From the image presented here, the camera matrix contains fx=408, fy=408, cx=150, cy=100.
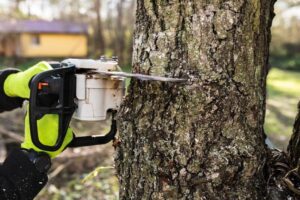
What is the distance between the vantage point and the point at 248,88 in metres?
1.15

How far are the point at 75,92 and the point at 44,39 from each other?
80.2 ft

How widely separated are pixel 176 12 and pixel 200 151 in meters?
0.39

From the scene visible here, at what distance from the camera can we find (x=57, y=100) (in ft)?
4.14

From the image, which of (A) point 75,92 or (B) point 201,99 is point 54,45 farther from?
(B) point 201,99

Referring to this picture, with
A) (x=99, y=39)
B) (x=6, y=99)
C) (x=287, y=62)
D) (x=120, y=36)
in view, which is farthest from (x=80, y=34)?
(x=6, y=99)

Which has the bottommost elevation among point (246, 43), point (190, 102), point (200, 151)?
point (200, 151)

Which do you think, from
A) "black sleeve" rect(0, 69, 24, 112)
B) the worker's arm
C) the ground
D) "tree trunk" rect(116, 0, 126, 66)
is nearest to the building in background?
"tree trunk" rect(116, 0, 126, 66)

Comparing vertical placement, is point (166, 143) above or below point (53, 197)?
above

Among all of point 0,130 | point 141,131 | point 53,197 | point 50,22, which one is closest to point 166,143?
point 141,131

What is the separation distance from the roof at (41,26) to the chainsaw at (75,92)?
75.3 feet

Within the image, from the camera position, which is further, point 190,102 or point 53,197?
point 53,197

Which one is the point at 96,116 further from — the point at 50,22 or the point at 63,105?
the point at 50,22

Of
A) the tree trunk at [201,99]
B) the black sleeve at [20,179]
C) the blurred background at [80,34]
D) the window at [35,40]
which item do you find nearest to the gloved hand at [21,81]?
the black sleeve at [20,179]

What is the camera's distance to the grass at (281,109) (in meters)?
8.74
